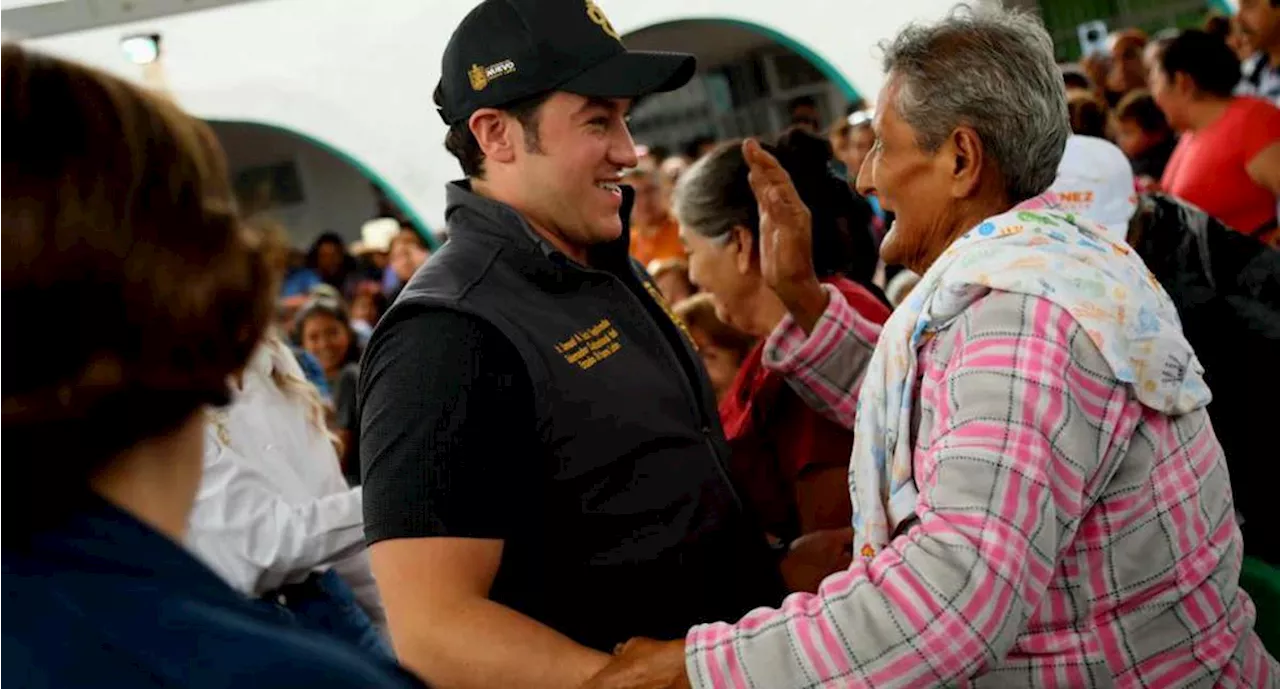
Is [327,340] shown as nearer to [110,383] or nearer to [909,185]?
[909,185]

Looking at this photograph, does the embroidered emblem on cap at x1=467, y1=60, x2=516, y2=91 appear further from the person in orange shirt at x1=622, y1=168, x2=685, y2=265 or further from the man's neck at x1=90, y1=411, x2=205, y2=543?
the person in orange shirt at x1=622, y1=168, x2=685, y2=265

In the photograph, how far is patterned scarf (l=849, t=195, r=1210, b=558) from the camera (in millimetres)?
1479

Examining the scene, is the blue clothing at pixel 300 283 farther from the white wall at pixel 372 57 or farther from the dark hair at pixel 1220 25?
the dark hair at pixel 1220 25

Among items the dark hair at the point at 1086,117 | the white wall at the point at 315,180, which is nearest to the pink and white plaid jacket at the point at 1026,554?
the dark hair at the point at 1086,117

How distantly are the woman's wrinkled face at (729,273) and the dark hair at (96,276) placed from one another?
1.89 metres

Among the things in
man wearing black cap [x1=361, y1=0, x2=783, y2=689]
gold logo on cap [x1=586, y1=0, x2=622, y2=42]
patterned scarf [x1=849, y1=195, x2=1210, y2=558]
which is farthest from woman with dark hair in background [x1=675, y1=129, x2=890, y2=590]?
gold logo on cap [x1=586, y1=0, x2=622, y2=42]

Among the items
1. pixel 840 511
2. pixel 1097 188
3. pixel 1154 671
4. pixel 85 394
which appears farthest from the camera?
pixel 1097 188

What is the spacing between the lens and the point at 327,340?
6.16 m

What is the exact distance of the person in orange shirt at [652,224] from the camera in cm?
614

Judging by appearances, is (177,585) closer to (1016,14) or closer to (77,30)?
(1016,14)

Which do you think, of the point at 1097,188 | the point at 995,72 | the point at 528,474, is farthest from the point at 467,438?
the point at 1097,188

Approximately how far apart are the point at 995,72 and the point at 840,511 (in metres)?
0.99

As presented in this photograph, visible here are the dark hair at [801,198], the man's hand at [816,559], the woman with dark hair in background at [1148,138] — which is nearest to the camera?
the man's hand at [816,559]

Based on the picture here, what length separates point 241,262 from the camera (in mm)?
915
